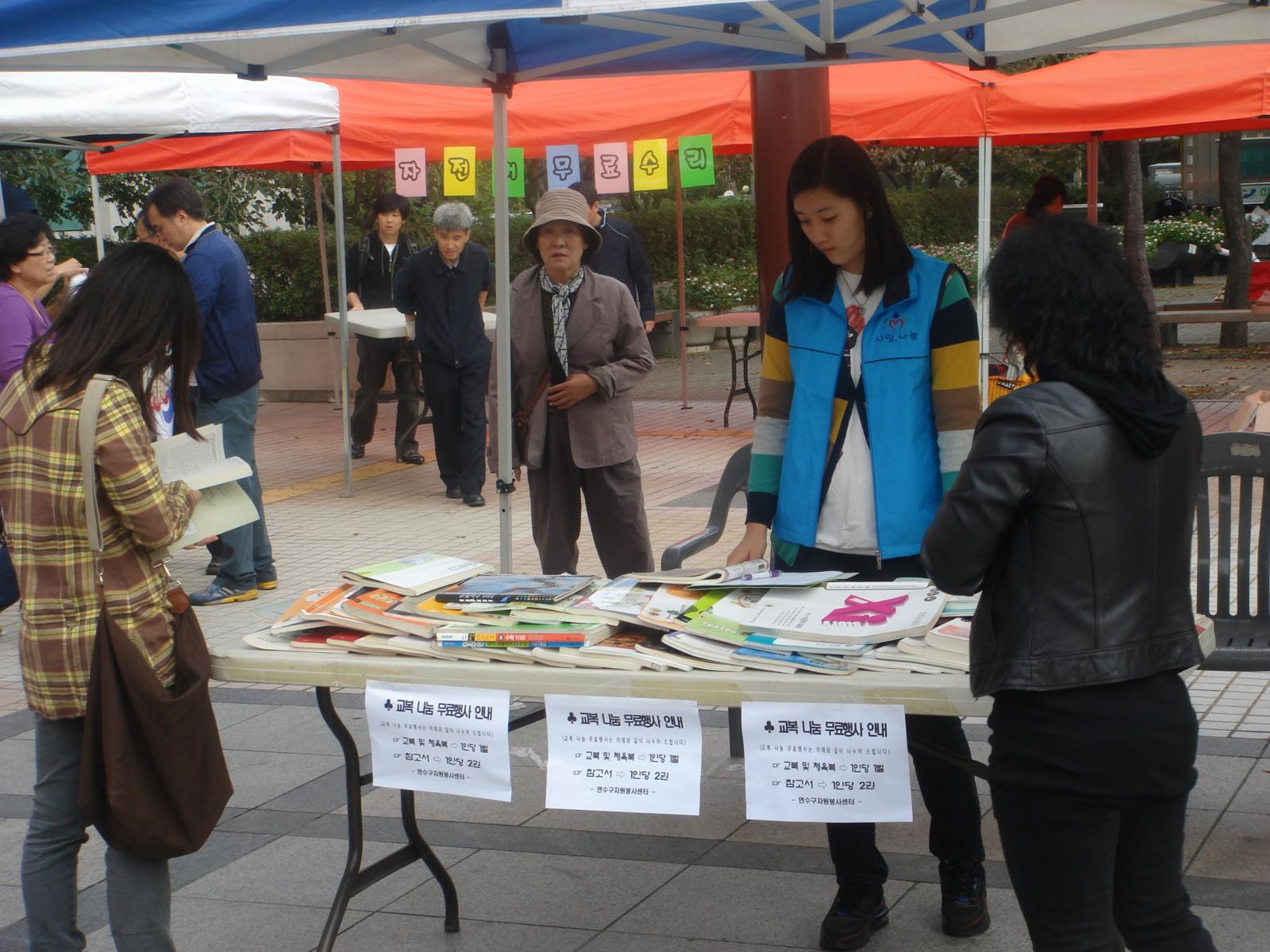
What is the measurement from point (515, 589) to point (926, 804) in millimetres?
1058

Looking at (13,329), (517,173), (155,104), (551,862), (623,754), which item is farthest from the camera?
(155,104)

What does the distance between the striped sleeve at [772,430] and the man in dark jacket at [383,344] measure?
7659 millimetres

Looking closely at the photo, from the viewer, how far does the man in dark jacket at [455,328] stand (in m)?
9.16

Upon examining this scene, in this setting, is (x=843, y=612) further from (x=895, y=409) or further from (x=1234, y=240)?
(x=1234, y=240)

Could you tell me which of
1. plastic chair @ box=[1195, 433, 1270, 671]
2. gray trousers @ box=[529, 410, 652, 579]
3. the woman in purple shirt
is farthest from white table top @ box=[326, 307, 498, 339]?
plastic chair @ box=[1195, 433, 1270, 671]

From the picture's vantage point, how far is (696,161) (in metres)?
10.6

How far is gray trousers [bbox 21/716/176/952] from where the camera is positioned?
2809mm

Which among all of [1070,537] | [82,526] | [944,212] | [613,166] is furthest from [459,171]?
[944,212]

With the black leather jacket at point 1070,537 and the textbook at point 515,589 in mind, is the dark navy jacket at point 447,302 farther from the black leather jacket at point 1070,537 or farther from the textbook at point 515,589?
the black leather jacket at point 1070,537

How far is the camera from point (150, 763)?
2730 millimetres

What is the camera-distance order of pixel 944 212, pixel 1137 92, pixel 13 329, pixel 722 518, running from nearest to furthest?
pixel 722 518 → pixel 13 329 → pixel 1137 92 → pixel 944 212

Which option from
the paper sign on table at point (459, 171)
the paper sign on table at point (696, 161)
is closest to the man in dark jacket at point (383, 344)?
the paper sign on table at point (696, 161)

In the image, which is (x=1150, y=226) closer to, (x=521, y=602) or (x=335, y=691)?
(x=335, y=691)

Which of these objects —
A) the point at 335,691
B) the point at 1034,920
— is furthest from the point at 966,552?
the point at 335,691
